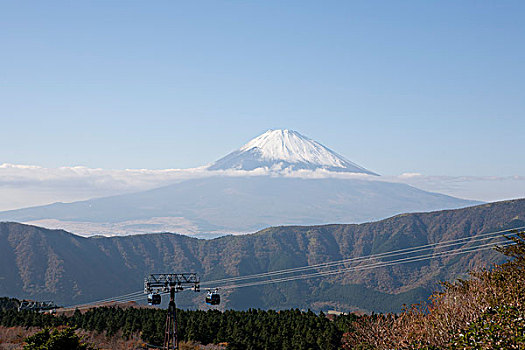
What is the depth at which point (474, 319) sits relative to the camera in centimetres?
2973

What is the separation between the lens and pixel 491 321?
2883cm

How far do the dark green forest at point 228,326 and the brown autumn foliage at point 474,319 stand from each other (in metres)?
13.9

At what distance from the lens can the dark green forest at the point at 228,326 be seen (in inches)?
2021

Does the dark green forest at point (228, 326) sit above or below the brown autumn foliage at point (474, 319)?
below

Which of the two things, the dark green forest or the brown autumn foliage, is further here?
the dark green forest

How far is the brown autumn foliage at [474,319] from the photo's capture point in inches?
1051

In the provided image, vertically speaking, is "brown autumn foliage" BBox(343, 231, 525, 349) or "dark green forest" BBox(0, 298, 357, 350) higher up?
"brown autumn foliage" BBox(343, 231, 525, 349)

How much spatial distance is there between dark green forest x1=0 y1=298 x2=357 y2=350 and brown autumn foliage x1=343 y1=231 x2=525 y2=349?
13.9m

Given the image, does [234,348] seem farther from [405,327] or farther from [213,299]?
[405,327]

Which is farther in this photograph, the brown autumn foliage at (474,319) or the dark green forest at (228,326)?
the dark green forest at (228,326)

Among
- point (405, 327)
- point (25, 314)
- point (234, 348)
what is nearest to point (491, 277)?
point (405, 327)

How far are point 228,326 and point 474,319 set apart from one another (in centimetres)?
3200

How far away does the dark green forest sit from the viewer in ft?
168

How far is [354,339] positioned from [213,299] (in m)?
14.1
